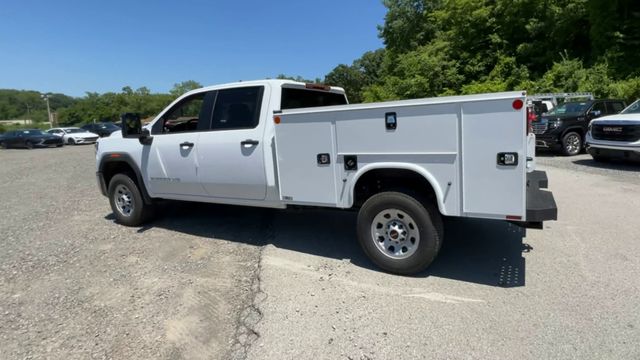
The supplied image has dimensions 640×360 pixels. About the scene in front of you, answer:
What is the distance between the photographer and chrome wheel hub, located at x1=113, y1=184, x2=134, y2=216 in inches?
249

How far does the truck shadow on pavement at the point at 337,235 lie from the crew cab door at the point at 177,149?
822 mm

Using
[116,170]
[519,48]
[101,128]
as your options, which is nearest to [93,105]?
[101,128]

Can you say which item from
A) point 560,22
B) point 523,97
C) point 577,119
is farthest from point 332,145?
point 560,22

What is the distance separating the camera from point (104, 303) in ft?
12.8

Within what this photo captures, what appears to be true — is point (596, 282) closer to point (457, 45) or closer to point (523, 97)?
point (523, 97)

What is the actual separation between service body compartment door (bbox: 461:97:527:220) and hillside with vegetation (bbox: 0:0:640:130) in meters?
17.4

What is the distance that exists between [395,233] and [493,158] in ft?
3.98

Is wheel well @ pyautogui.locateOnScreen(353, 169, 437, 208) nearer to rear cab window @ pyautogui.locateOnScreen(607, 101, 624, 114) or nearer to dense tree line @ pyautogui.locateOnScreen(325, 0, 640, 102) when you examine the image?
rear cab window @ pyautogui.locateOnScreen(607, 101, 624, 114)

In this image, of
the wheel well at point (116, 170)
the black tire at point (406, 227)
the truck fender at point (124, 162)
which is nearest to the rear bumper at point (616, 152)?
the black tire at point (406, 227)

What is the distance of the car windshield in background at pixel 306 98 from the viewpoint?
5.00m

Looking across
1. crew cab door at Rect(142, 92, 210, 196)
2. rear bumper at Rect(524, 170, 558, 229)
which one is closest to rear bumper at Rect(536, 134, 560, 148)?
rear bumper at Rect(524, 170, 558, 229)

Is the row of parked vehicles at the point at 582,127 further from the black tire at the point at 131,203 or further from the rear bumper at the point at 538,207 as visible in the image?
the black tire at the point at 131,203

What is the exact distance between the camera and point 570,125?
12.4 metres

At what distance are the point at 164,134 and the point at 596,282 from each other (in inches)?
214
